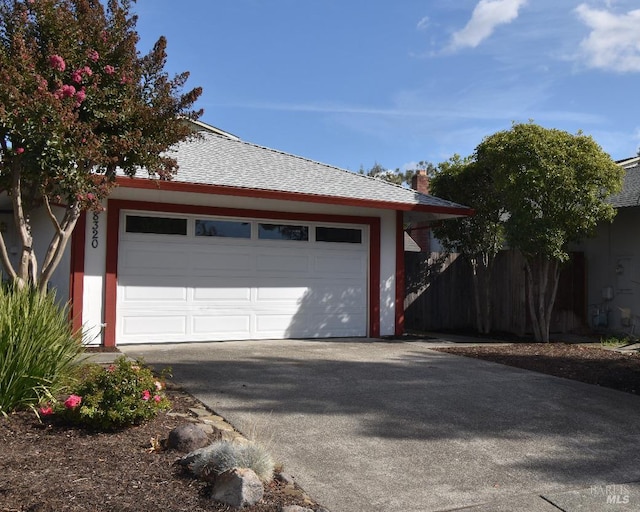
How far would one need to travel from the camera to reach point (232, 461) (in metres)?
3.87

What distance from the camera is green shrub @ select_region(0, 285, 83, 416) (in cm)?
506

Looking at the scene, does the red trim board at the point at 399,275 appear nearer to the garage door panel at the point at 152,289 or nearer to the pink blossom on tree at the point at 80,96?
the garage door panel at the point at 152,289

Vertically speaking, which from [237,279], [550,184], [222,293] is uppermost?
[550,184]

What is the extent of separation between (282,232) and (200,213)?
1689 millimetres

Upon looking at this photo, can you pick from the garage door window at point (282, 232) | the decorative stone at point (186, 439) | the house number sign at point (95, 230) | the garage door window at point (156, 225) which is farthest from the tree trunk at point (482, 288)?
the decorative stone at point (186, 439)

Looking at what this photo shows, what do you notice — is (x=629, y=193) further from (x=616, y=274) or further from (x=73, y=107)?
(x=73, y=107)

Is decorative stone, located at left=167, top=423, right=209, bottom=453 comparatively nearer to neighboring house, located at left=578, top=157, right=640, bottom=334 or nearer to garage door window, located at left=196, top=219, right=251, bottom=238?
garage door window, located at left=196, top=219, right=251, bottom=238

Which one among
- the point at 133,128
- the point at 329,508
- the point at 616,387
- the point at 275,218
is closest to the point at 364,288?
the point at 275,218

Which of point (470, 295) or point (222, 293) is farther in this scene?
point (470, 295)

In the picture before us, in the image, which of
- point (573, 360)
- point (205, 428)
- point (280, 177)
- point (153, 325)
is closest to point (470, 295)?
point (573, 360)

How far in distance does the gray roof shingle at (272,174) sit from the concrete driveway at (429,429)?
3.18 m

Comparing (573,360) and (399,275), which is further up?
(399,275)

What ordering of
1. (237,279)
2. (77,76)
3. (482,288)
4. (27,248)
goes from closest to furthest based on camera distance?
(77,76)
(27,248)
(237,279)
(482,288)

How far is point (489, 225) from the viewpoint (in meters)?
13.7
